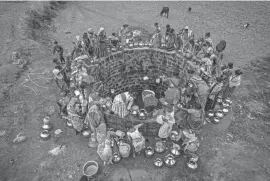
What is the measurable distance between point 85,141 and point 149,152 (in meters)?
2.50

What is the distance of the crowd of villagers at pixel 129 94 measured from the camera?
6.45 m

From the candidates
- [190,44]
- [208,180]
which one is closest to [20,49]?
[190,44]

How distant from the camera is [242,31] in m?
14.5

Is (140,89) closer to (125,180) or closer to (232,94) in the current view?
(232,94)

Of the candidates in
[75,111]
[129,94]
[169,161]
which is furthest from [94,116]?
[169,161]

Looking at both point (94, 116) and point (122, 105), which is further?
point (122, 105)

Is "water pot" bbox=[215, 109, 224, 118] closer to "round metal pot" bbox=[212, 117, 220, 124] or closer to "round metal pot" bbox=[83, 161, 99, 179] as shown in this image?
"round metal pot" bbox=[212, 117, 220, 124]

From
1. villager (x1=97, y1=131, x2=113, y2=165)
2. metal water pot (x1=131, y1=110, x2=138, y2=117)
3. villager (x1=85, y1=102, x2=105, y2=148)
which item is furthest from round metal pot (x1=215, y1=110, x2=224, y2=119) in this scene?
villager (x1=85, y1=102, x2=105, y2=148)

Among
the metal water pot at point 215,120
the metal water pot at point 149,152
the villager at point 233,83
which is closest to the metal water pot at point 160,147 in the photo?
the metal water pot at point 149,152

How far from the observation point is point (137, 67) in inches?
388

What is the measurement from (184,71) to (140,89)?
8.91ft

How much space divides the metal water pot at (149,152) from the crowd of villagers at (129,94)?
214mm

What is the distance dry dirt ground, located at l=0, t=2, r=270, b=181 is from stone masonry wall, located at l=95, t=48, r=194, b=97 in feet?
9.23

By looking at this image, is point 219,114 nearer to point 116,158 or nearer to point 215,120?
point 215,120
